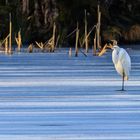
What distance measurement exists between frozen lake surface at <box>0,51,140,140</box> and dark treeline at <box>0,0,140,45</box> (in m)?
12.9

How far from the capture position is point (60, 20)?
92.9 feet

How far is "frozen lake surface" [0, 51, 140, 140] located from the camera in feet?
24.1

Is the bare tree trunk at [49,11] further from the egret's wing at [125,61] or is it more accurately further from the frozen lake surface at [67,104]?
the egret's wing at [125,61]

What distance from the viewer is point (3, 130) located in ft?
24.5

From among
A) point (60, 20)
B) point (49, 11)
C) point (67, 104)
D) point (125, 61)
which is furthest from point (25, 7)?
point (67, 104)

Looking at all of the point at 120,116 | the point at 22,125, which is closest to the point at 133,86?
the point at 120,116

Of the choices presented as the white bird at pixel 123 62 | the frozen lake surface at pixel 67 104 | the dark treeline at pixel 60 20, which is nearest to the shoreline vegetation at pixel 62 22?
the dark treeline at pixel 60 20

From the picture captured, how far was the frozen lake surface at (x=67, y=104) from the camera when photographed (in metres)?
7.34

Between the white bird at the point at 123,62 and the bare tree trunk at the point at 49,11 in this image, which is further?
the bare tree trunk at the point at 49,11

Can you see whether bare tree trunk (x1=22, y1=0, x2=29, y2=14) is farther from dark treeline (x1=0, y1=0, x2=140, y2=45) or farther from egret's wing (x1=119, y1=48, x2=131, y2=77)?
egret's wing (x1=119, y1=48, x2=131, y2=77)

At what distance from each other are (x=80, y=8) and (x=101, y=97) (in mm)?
19749

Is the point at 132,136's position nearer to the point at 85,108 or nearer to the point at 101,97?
the point at 85,108

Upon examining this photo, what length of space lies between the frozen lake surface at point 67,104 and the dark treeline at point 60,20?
12.9m

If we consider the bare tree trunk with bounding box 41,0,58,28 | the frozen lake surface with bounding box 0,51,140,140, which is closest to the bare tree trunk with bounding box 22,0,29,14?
the bare tree trunk with bounding box 41,0,58,28
